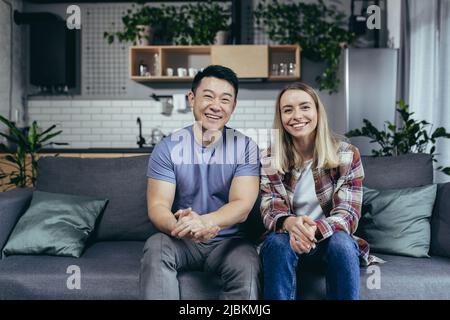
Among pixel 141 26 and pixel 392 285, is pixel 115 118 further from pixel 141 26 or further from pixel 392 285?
pixel 392 285

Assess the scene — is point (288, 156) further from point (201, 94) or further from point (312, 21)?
point (312, 21)

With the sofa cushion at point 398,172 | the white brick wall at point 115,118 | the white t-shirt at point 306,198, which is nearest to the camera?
the white t-shirt at point 306,198

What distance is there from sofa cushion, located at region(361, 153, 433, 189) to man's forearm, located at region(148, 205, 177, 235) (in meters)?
1.04

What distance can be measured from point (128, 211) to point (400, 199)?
1308mm

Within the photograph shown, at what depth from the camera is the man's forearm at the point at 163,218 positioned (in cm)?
170

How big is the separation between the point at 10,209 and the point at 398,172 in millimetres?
1899

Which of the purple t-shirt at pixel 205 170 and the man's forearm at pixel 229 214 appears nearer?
the man's forearm at pixel 229 214

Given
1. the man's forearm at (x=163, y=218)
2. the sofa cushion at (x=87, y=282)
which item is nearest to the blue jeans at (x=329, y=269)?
the sofa cushion at (x=87, y=282)

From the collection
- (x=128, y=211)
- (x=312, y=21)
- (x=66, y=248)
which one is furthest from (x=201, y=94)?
(x=312, y=21)

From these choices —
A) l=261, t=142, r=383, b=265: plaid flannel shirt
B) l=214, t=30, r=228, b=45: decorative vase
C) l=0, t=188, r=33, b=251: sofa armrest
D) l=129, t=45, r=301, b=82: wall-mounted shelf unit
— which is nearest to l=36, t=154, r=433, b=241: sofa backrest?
l=0, t=188, r=33, b=251: sofa armrest

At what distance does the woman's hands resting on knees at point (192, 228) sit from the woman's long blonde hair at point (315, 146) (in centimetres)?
42

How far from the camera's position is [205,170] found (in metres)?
1.89

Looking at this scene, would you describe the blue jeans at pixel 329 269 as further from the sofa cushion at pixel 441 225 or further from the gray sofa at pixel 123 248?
the sofa cushion at pixel 441 225

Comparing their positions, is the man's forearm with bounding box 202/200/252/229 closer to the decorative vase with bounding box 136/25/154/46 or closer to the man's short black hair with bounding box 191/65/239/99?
the man's short black hair with bounding box 191/65/239/99
